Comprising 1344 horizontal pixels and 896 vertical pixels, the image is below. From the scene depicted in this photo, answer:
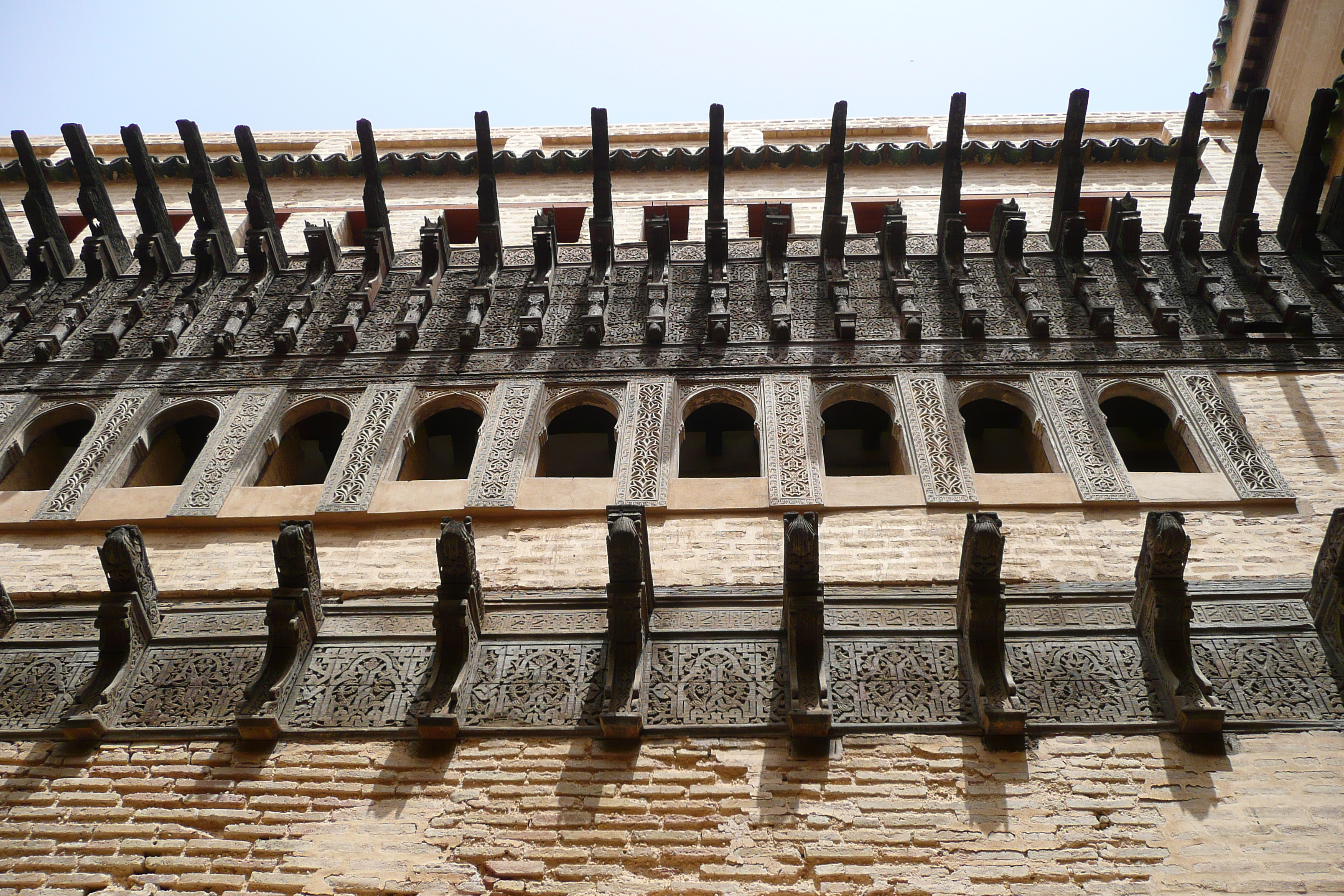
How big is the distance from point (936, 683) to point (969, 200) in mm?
7410

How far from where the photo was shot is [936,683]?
468cm

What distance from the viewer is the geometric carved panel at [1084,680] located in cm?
448

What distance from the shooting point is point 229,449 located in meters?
6.48

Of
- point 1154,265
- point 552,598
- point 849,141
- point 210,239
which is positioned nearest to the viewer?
point 552,598

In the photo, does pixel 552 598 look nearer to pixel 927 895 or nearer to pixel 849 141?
pixel 927 895

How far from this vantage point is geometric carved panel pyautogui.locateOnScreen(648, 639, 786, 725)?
4.59 metres

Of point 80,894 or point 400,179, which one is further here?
point 400,179

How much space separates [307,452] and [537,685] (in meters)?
3.76

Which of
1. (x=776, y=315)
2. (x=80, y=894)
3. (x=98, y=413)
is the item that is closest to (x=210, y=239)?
(x=98, y=413)

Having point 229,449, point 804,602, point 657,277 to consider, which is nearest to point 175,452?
point 229,449

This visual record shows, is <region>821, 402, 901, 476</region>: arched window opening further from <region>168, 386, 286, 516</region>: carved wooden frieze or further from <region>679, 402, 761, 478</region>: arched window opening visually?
<region>168, 386, 286, 516</region>: carved wooden frieze

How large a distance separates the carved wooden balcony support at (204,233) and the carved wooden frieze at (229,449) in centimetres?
167

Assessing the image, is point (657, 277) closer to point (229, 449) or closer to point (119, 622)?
point (229, 449)

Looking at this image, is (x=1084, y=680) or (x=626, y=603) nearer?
(x=1084, y=680)
